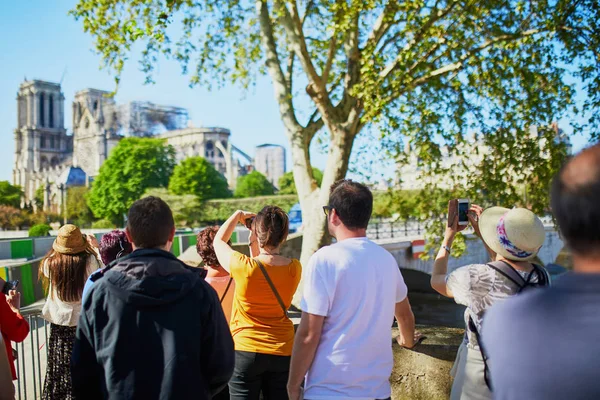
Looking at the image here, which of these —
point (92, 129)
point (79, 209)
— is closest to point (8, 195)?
point (79, 209)

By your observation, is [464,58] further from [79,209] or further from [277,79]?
[79,209]

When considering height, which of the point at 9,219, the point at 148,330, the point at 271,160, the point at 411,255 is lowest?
the point at 411,255

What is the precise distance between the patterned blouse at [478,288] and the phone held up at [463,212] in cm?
54

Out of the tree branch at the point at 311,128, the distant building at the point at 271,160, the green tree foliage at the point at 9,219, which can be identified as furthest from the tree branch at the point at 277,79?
the distant building at the point at 271,160

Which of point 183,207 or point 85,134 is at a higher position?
point 85,134

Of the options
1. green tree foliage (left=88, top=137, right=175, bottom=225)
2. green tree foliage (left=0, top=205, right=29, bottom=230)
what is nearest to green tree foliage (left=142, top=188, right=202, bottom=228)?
green tree foliage (left=88, top=137, right=175, bottom=225)

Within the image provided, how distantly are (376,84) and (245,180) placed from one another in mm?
86243

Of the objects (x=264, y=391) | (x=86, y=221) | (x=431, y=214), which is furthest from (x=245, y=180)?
(x=264, y=391)

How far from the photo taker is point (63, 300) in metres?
4.40

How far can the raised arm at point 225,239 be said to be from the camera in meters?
3.76

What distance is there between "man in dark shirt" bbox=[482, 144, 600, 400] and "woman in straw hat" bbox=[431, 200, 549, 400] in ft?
4.10

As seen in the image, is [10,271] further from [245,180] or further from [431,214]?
[245,180]

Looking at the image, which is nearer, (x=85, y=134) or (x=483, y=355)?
(x=483, y=355)

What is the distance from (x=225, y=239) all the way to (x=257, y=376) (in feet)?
3.07
